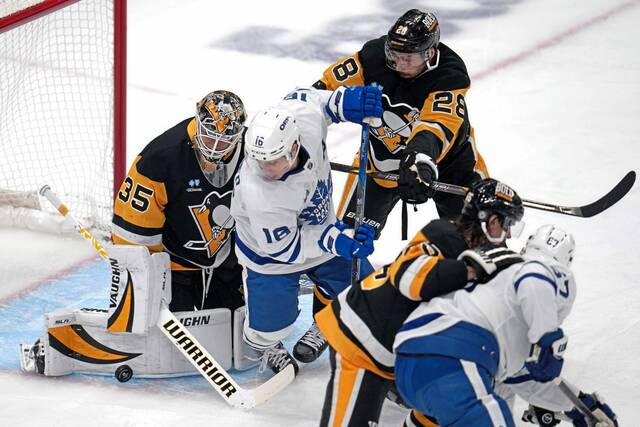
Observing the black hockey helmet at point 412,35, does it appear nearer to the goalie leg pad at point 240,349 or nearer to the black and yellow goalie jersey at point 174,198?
the black and yellow goalie jersey at point 174,198

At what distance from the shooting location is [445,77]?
3859mm

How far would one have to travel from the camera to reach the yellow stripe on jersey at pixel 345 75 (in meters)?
→ 3.96

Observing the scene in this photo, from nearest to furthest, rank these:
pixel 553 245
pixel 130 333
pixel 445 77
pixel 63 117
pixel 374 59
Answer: pixel 553 245, pixel 130 333, pixel 445 77, pixel 374 59, pixel 63 117

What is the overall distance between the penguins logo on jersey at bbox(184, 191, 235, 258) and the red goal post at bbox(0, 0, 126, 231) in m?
0.82

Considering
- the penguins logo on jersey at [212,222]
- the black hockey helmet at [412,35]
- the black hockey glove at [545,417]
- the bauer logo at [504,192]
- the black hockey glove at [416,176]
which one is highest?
the black hockey helmet at [412,35]

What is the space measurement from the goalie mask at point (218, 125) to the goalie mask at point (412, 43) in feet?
1.83

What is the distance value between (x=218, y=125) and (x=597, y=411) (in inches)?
55.1

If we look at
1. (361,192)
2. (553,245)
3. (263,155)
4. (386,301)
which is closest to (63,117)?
(361,192)

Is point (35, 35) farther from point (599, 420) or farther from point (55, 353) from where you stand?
point (599, 420)

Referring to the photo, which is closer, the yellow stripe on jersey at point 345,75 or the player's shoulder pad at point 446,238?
the player's shoulder pad at point 446,238

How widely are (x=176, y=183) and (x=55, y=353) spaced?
0.69m

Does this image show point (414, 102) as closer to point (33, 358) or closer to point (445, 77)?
point (445, 77)

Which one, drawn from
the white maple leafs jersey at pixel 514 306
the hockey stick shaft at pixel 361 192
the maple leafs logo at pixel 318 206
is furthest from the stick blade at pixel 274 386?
the white maple leafs jersey at pixel 514 306

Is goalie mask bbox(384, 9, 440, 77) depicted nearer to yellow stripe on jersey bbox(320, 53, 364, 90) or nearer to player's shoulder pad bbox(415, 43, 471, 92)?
player's shoulder pad bbox(415, 43, 471, 92)
